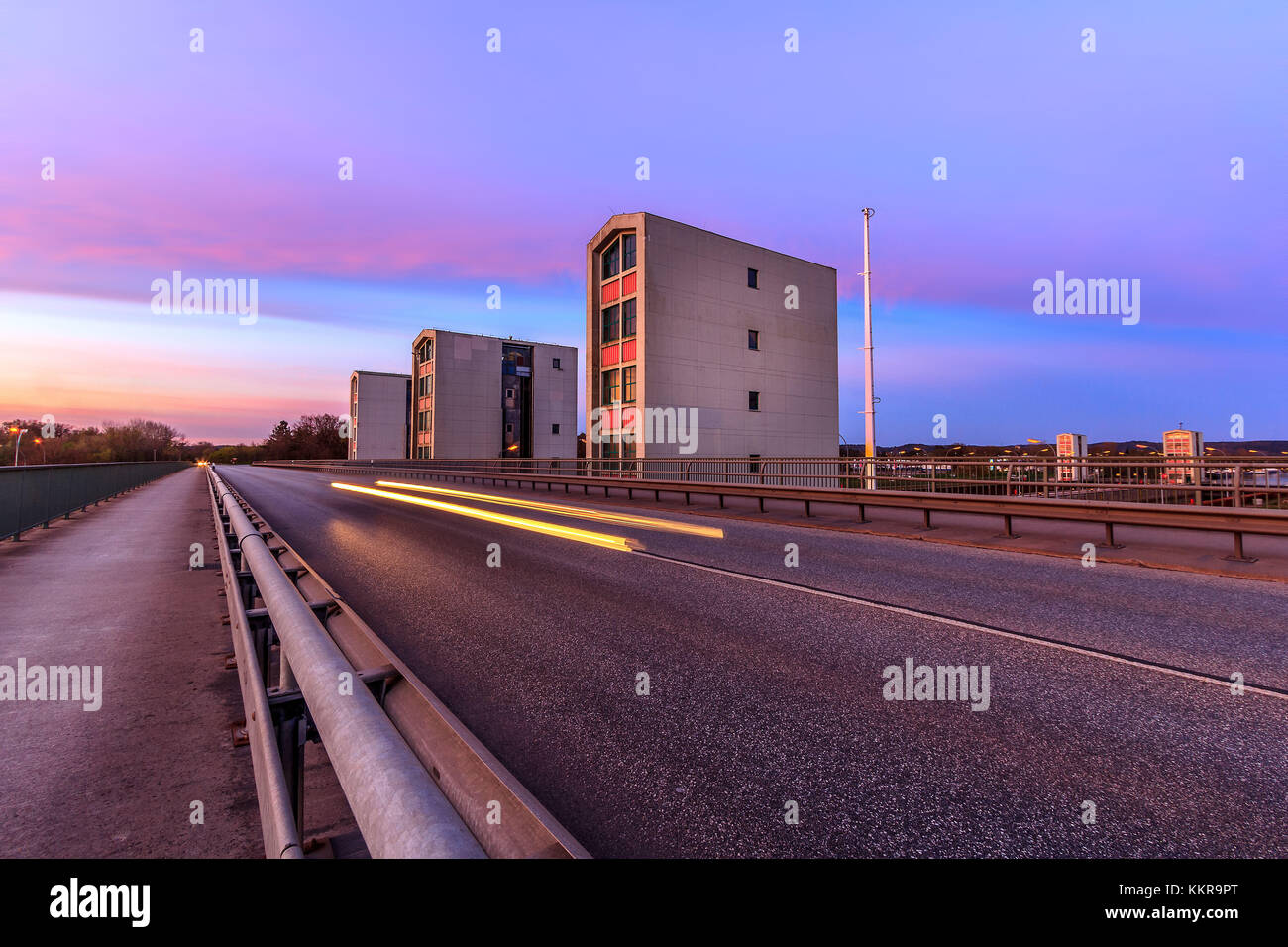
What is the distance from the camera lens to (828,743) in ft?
11.9

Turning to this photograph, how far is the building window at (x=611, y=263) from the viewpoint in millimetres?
38469

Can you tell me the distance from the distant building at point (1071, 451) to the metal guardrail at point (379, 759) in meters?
16.8

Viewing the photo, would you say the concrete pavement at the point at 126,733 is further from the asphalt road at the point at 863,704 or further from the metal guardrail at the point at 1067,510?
the metal guardrail at the point at 1067,510

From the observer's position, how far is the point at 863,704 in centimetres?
421

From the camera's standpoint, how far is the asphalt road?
112 inches

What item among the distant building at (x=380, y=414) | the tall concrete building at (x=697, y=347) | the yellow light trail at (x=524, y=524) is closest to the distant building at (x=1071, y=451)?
the yellow light trail at (x=524, y=524)

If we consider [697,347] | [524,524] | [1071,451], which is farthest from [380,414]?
[1071,451]

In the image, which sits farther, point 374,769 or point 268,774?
point 268,774

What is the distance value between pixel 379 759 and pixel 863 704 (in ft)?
11.6

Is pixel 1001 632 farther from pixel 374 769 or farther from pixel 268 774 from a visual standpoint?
pixel 268 774

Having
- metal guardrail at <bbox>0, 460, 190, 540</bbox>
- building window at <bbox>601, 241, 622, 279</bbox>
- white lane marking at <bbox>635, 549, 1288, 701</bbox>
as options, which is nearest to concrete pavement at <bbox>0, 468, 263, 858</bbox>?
metal guardrail at <bbox>0, 460, 190, 540</bbox>
